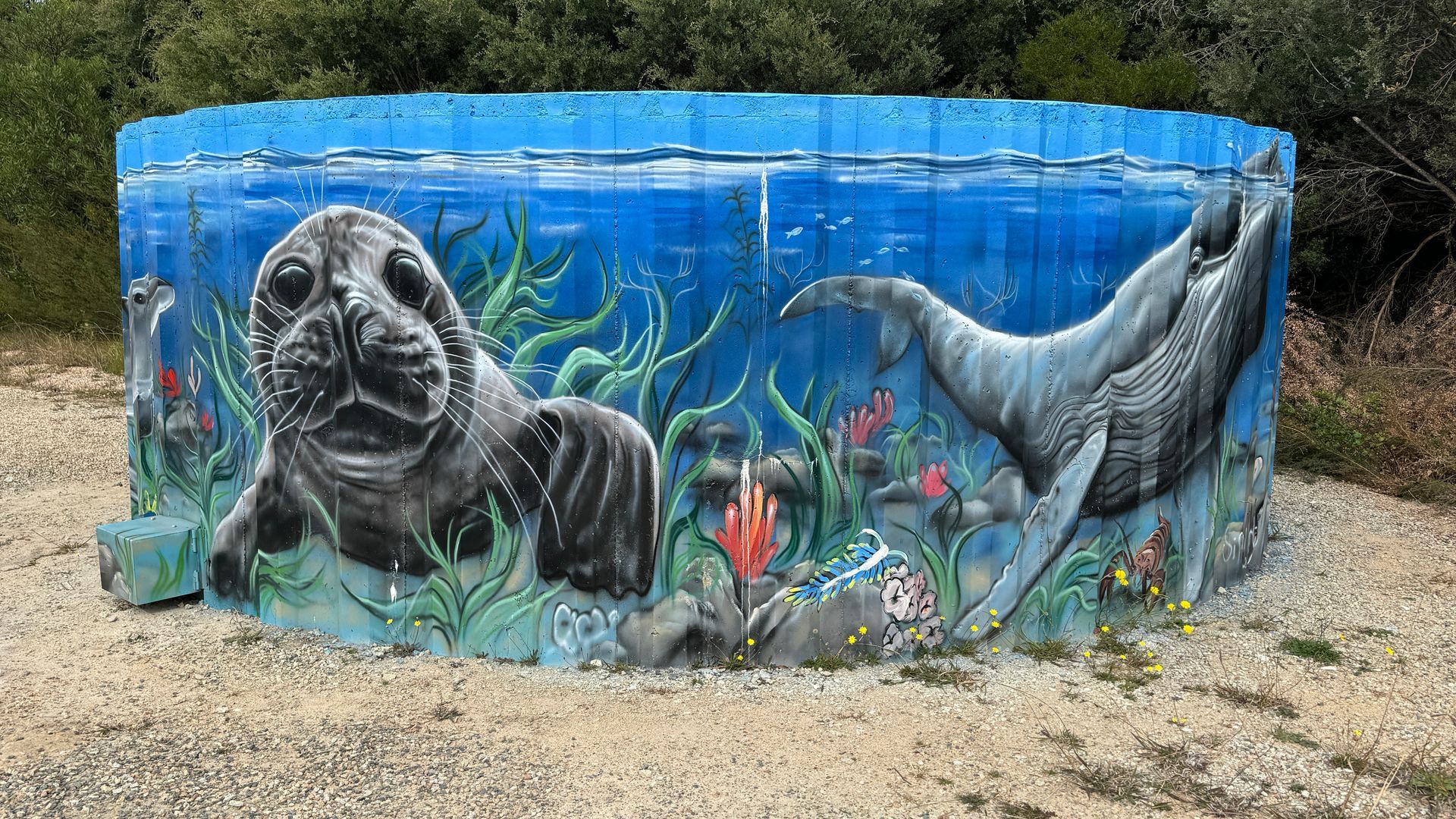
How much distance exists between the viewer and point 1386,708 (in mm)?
4609

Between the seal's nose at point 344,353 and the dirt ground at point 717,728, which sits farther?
the seal's nose at point 344,353

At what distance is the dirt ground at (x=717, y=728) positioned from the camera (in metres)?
3.79

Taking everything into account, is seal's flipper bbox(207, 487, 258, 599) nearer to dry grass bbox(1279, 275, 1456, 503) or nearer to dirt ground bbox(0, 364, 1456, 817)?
dirt ground bbox(0, 364, 1456, 817)

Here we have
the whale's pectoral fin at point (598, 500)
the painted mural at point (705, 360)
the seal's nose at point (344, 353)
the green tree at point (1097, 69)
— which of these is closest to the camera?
the painted mural at point (705, 360)

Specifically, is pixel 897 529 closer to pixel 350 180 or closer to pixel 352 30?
pixel 350 180

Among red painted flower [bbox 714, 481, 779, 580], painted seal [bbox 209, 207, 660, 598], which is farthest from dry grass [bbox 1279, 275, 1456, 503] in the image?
painted seal [bbox 209, 207, 660, 598]

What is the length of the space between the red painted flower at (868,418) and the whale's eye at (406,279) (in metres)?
2.05

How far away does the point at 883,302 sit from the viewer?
4.76 m

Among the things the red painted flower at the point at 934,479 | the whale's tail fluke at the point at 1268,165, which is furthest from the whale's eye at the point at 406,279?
the whale's tail fluke at the point at 1268,165

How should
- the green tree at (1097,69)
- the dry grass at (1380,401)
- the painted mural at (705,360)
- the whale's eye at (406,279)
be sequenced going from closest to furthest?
1. the painted mural at (705,360)
2. the whale's eye at (406,279)
3. the dry grass at (1380,401)
4. the green tree at (1097,69)

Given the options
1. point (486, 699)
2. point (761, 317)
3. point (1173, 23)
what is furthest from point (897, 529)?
point (1173, 23)

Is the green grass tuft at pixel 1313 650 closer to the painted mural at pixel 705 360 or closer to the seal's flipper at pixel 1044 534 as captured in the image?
the painted mural at pixel 705 360

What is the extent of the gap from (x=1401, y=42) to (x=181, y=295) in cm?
1181

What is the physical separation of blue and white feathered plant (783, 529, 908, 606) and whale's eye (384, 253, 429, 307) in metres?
2.21
